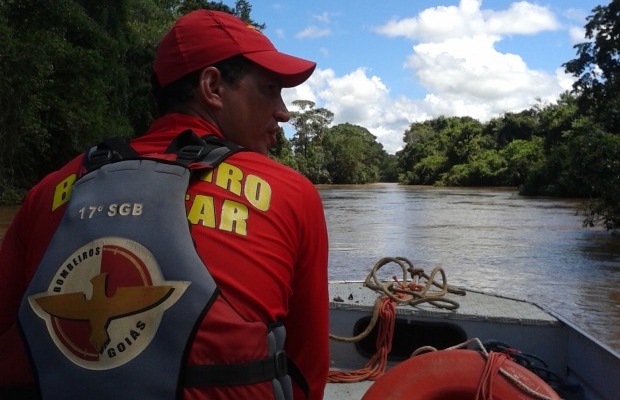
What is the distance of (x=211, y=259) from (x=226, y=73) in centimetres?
41

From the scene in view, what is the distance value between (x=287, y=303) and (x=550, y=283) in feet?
35.0

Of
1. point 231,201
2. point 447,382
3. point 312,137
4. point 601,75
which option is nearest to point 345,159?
point 312,137

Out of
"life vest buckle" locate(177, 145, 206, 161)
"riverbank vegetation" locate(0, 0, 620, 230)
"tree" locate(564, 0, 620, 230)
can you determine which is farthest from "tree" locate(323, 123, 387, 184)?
"life vest buckle" locate(177, 145, 206, 161)

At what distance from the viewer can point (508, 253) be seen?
14305 mm

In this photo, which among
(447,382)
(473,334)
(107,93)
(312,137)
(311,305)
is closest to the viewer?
(311,305)

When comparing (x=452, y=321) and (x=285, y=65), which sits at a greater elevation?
(x=285, y=65)

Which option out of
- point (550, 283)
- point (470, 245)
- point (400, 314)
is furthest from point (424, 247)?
point (400, 314)

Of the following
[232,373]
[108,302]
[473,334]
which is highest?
[108,302]

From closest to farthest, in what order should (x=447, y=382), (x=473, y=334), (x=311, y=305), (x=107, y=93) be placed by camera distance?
1. (x=311, y=305)
2. (x=447, y=382)
3. (x=473, y=334)
4. (x=107, y=93)

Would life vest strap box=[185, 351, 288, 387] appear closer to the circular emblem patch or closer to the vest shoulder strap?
the circular emblem patch

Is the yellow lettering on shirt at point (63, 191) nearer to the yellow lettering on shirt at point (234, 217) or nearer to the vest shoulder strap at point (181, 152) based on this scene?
the vest shoulder strap at point (181, 152)

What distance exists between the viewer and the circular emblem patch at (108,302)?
108 centimetres

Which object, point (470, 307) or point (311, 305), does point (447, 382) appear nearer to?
point (311, 305)

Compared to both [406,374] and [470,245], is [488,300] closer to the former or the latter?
[406,374]
